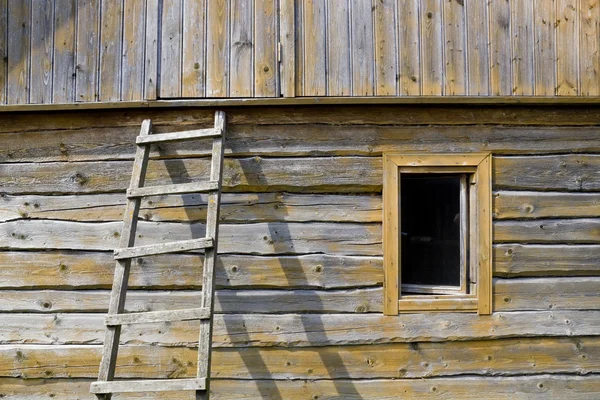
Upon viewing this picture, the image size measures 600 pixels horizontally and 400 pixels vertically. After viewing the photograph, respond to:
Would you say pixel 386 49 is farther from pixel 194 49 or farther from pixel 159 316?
pixel 159 316

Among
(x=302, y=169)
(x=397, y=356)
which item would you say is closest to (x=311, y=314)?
(x=397, y=356)

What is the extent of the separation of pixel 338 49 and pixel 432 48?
2.14 feet

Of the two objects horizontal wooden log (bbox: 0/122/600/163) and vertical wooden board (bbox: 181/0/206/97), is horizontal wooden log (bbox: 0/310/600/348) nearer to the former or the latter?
horizontal wooden log (bbox: 0/122/600/163)

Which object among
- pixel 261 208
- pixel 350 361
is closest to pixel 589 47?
pixel 261 208

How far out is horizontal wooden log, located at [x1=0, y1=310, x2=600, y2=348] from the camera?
401 centimetres

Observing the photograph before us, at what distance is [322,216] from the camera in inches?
159

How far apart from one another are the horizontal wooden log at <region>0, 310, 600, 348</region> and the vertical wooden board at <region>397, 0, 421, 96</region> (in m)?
1.58

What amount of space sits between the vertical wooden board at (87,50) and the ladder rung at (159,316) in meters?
1.61

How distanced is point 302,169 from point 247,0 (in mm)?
1249

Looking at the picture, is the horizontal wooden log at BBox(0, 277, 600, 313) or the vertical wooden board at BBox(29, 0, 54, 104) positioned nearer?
the horizontal wooden log at BBox(0, 277, 600, 313)

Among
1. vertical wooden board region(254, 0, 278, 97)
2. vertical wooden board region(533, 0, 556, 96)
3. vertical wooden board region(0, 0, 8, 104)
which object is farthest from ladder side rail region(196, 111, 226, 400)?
vertical wooden board region(533, 0, 556, 96)

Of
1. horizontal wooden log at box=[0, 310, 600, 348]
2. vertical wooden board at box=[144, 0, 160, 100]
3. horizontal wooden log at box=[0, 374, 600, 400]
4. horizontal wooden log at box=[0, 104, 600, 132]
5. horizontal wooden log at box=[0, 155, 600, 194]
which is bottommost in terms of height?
horizontal wooden log at box=[0, 374, 600, 400]

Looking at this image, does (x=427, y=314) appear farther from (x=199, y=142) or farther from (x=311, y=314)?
(x=199, y=142)

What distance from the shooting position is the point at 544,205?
4.07 metres
